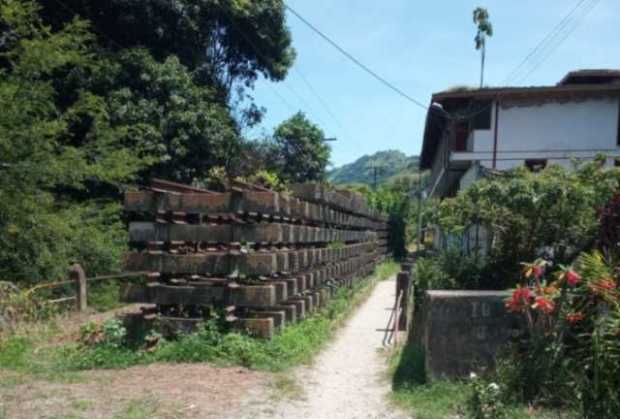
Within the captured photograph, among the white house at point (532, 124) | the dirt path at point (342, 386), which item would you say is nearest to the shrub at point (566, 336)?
the dirt path at point (342, 386)

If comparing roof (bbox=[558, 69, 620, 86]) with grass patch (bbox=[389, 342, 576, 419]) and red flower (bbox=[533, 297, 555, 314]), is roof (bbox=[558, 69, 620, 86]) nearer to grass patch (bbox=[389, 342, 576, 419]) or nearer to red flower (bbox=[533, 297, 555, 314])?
grass patch (bbox=[389, 342, 576, 419])

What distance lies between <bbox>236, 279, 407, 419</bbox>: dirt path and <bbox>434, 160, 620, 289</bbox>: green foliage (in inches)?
82.4

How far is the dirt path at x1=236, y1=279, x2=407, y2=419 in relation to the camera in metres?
4.68

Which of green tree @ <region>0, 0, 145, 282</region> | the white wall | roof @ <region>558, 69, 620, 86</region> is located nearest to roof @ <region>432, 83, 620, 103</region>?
the white wall

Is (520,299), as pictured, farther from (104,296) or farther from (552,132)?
(552,132)

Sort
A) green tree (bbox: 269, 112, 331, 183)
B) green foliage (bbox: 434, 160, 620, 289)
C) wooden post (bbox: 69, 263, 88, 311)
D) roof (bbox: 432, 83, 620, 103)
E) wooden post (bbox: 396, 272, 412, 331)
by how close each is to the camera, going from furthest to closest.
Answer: green tree (bbox: 269, 112, 331, 183), roof (bbox: 432, 83, 620, 103), wooden post (bbox: 69, 263, 88, 311), wooden post (bbox: 396, 272, 412, 331), green foliage (bbox: 434, 160, 620, 289)

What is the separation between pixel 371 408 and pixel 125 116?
11.7 m

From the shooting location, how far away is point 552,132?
23.7 m

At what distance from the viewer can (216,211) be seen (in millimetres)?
6566

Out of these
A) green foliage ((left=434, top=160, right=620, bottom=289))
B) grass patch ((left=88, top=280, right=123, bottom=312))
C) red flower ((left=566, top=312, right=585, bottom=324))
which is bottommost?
grass patch ((left=88, top=280, right=123, bottom=312))

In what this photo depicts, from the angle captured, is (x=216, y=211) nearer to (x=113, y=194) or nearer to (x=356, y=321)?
(x=356, y=321)

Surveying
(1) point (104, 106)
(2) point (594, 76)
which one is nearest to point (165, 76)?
(1) point (104, 106)

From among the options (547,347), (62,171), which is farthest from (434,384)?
(62,171)

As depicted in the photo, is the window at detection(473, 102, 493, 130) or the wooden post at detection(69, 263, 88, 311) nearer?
the wooden post at detection(69, 263, 88, 311)
